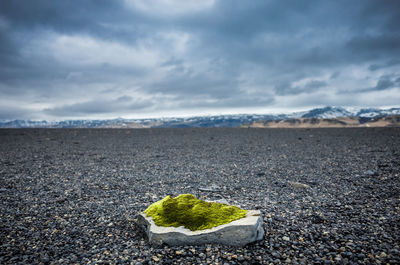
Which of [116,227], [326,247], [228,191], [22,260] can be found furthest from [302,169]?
[22,260]

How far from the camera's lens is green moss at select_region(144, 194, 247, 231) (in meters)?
6.10

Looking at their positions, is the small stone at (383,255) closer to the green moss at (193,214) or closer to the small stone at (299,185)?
the green moss at (193,214)

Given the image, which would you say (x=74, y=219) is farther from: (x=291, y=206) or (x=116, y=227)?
(x=291, y=206)

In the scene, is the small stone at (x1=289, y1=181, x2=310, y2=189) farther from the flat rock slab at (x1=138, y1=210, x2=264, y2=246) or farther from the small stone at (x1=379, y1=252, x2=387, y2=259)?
the flat rock slab at (x1=138, y1=210, x2=264, y2=246)

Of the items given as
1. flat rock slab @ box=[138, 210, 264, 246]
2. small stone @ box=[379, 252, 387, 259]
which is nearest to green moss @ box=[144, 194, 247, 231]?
flat rock slab @ box=[138, 210, 264, 246]

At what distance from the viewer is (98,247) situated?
582 cm

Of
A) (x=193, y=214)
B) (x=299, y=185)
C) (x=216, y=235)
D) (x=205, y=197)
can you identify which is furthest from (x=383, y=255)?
(x=205, y=197)

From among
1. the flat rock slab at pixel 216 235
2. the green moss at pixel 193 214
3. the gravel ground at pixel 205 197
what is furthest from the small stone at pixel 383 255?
the green moss at pixel 193 214

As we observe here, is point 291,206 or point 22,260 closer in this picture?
point 22,260

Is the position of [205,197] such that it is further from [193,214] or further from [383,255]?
[383,255]

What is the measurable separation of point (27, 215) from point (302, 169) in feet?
50.8

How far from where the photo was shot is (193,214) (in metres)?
6.41

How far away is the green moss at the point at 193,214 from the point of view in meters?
6.10

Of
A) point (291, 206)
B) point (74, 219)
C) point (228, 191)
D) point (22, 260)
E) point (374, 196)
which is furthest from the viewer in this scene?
point (228, 191)
